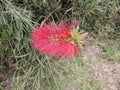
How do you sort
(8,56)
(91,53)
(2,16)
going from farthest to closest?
(91,53) → (8,56) → (2,16)

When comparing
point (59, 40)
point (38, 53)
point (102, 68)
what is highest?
point (59, 40)

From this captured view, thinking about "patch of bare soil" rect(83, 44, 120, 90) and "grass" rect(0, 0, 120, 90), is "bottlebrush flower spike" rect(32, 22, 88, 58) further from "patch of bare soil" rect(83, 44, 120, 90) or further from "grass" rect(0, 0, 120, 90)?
"patch of bare soil" rect(83, 44, 120, 90)

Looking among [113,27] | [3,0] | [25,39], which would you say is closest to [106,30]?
[113,27]

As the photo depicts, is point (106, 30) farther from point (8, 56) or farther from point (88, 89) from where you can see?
point (8, 56)

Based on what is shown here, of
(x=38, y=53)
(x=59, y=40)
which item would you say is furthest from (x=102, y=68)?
(x=59, y=40)

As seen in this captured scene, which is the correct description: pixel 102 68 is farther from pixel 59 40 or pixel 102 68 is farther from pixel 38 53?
pixel 59 40

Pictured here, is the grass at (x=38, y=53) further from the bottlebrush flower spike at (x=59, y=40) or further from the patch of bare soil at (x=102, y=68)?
the bottlebrush flower spike at (x=59, y=40)
